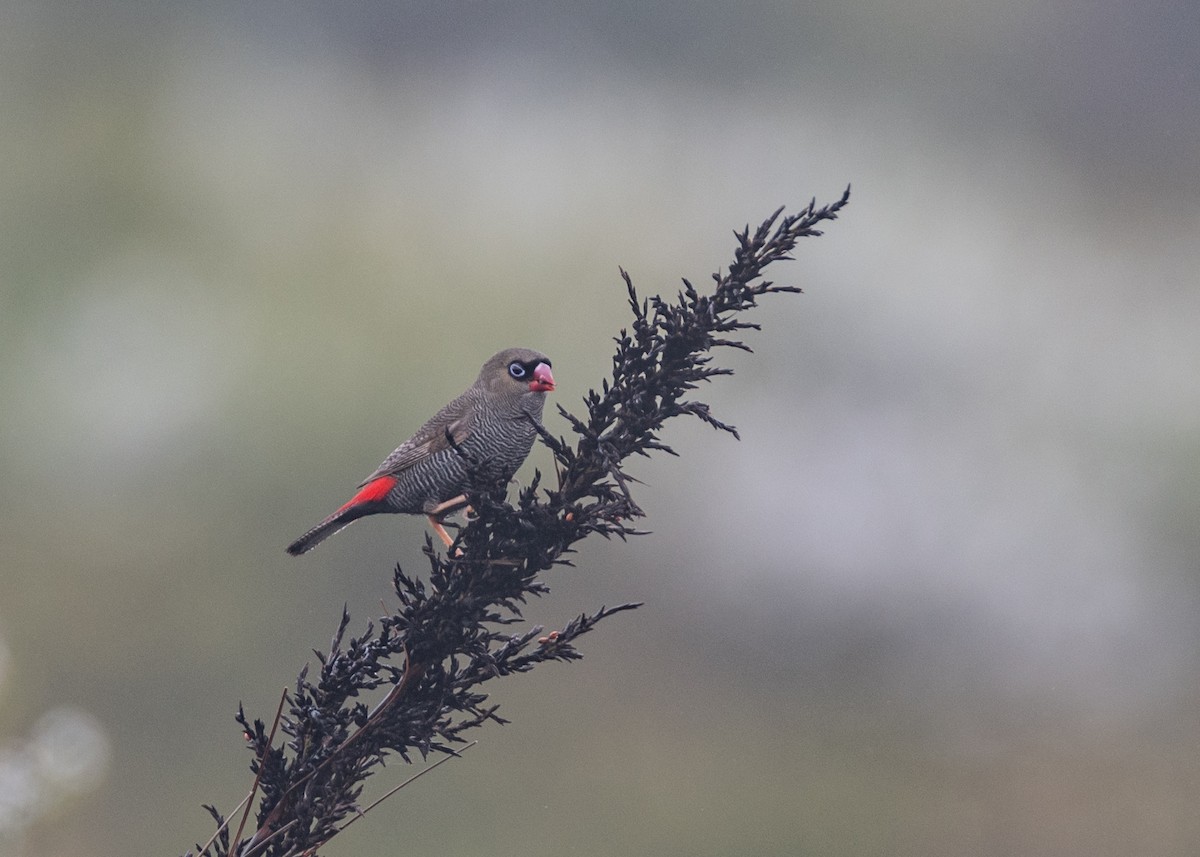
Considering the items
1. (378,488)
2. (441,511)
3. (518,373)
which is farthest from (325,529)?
(518,373)

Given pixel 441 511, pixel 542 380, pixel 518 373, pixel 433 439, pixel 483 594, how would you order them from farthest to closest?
pixel 433 439 < pixel 441 511 < pixel 518 373 < pixel 542 380 < pixel 483 594

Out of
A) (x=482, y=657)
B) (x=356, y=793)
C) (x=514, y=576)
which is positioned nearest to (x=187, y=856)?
(x=356, y=793)

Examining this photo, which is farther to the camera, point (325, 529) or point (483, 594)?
point (325, 529)

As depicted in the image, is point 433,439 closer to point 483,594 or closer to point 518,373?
point 518,373

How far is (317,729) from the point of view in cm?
346

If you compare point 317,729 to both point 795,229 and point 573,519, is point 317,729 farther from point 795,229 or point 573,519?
point 795,229

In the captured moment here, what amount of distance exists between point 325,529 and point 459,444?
0.89 m

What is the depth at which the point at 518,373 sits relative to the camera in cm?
582

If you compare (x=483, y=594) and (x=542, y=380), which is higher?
(x=542, y=380)

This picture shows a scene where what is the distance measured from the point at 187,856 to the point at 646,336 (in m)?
2.05

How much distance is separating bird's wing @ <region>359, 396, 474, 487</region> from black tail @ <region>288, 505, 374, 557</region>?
0.22m

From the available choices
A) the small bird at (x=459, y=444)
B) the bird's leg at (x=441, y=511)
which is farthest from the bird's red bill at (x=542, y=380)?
the bird's leg at (x=441, y=511)

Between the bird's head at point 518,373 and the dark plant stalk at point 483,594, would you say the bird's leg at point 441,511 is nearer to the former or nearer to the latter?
the bird's head at point 518,373

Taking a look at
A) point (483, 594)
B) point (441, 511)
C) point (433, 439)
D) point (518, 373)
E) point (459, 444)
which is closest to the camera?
point (483, 594)
